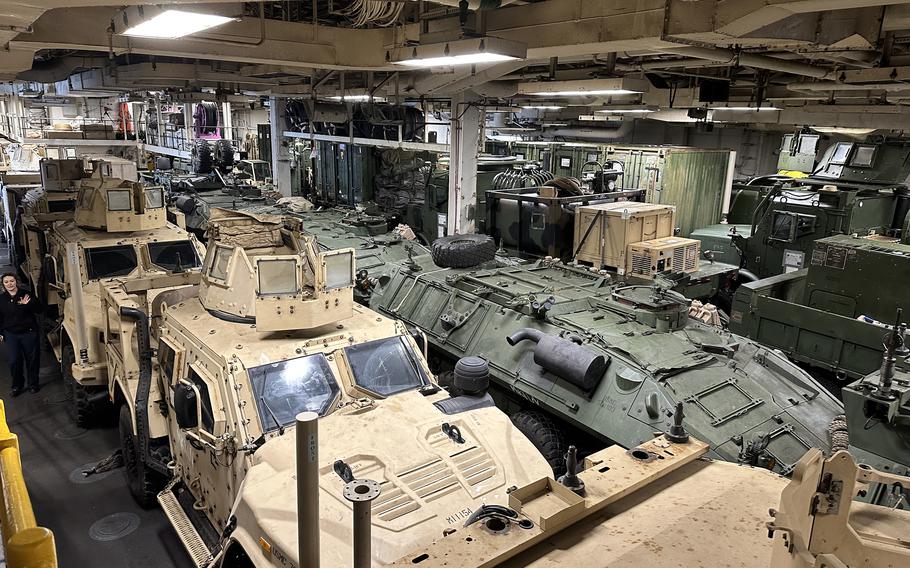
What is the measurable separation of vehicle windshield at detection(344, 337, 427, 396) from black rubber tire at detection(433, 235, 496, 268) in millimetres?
3809

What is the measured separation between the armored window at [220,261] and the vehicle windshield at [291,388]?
1.49 m

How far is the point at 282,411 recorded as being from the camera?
5812 mm

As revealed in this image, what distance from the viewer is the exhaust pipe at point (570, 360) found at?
7137 millimetres

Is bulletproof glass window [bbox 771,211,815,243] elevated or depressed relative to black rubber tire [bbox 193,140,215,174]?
depressed

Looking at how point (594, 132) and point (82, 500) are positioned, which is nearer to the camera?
point (82, 500)

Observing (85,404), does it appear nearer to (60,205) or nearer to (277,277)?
(277,277)

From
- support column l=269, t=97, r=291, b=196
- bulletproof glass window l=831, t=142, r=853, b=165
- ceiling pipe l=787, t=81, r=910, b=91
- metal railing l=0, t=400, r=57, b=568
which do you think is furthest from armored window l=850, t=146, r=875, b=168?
metal railing l=0, t=400, r=57, b=568

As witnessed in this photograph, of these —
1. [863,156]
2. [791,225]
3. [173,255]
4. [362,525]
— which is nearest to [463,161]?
[173,255]

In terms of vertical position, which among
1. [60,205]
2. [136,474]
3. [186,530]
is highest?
[60,205]

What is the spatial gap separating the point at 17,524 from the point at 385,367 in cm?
400

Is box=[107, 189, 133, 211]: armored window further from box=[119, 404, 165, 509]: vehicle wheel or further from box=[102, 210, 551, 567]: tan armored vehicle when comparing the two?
box=[119, 404, 165, 509]: vehicle wheel

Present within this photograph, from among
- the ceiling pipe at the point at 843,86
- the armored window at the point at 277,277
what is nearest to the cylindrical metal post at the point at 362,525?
the armored window at the point at 277,277

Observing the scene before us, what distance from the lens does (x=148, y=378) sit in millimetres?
7172

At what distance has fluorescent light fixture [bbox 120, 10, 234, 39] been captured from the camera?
A: 4.43 metres
